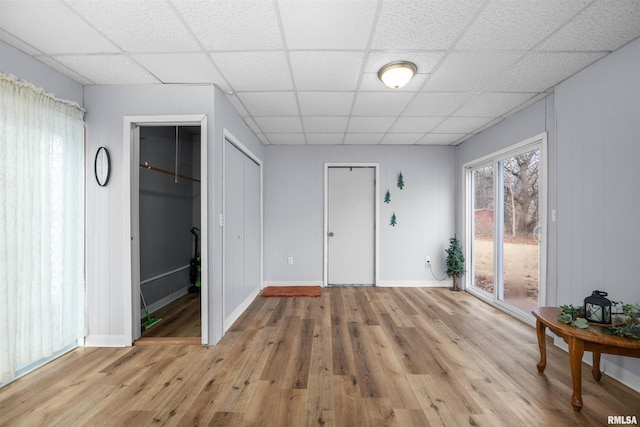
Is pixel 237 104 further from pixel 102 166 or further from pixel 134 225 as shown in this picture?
pixel 134 225

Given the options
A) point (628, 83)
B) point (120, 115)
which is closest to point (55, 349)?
point (120, 115)

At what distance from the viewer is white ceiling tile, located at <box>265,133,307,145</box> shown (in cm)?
410

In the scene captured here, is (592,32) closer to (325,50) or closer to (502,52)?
(502,52)

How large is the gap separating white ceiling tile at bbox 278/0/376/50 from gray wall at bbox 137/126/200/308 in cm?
262

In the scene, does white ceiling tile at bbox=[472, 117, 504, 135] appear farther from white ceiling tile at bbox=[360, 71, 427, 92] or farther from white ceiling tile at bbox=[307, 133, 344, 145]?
white ceiling tile at bbox=[307, 133, 344, 145]

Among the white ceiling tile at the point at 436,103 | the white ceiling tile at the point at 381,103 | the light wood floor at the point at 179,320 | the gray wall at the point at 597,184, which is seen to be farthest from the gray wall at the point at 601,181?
the light wood floor at the point at 179,320

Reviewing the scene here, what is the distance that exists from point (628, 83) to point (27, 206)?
4573 mm

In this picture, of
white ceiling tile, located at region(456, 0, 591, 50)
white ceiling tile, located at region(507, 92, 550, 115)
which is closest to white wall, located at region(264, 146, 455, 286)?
white ceiling tile, located at region(507, 92, 550, 115)

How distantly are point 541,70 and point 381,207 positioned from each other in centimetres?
275

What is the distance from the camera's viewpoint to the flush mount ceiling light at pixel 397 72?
2172 millimetres

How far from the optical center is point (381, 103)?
2.96 m

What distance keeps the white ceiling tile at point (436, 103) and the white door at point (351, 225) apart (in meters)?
1.61

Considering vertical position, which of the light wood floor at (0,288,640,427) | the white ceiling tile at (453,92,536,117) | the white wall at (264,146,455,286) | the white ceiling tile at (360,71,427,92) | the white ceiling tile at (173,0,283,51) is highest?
the white ceiling tile at (173,0,283,51)

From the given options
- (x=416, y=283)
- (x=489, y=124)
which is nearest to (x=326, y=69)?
(x=489, y=124)
